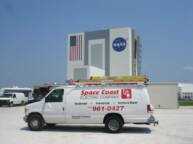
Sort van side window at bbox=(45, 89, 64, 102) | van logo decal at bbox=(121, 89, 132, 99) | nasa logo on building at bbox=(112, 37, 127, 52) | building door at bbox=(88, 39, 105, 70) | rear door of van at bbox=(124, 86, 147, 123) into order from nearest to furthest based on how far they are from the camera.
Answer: rear door of van at bbox=(124, 86, 147, 123), van logo decal at bbox=(121, 89, 132, 99), van side window at bbox=(45, 89, 64, 102), nasa logo on building at bbox=(112, 37, 127, 52), building door at bbox=(88, 39, 105, 70)

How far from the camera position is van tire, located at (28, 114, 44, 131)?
16.8 meters

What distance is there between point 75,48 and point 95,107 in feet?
197

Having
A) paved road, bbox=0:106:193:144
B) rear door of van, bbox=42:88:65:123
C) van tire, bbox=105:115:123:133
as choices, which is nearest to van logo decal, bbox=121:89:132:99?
van tire, bbox=105:115:123:133

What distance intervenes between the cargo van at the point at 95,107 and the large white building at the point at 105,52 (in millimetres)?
50097

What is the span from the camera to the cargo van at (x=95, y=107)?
629 inches

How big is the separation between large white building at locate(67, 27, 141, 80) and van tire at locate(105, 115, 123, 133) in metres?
50.7

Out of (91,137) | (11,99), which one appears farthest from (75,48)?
(91,137)

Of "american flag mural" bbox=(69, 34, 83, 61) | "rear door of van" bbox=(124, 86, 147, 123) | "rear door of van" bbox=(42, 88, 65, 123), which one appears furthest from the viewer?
"american flag mural" bbox=(69, 34, 83, 61)

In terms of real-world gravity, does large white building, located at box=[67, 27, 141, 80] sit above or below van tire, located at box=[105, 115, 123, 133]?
above

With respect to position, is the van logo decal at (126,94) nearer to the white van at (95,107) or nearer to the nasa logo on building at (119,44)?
the white van at (95,107)

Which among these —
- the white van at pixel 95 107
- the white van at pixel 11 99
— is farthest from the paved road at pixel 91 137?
the white van at pixel 11 99

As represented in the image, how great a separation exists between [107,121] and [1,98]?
33913 mm

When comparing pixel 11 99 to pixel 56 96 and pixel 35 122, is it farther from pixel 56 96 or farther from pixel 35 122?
pixel 56 96

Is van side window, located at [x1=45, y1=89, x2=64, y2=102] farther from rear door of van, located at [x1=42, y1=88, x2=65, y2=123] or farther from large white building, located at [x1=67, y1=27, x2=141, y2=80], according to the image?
large white building, located at [x1=67, y1=27, x2=141, y2=80]
